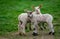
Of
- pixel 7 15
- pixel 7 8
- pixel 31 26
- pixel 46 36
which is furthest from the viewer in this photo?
pixel 7 8

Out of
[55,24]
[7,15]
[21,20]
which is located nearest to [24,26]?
[21,20]

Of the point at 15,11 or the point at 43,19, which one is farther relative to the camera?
the point at 15,11

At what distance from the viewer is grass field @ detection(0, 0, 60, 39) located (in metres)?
17.6

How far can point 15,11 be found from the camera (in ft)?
70.1

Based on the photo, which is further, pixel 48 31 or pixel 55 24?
pixel 55 24

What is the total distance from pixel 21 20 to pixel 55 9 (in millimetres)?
5283

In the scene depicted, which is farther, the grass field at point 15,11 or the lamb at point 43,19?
the grass field at point 15,11

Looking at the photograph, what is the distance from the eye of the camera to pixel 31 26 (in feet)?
55.5

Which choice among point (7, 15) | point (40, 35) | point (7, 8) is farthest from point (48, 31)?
point (7, 8)

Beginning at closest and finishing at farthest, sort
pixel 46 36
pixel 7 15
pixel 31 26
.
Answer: pixel 46 36, pixel 31 26, pixel 7 15

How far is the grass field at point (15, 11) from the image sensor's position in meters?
17.6

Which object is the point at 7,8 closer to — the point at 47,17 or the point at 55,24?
the point at 55,24

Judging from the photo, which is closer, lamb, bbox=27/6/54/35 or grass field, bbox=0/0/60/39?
lamb, bbox=27/6/54/35

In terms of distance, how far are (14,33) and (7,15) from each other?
12.7 feet
